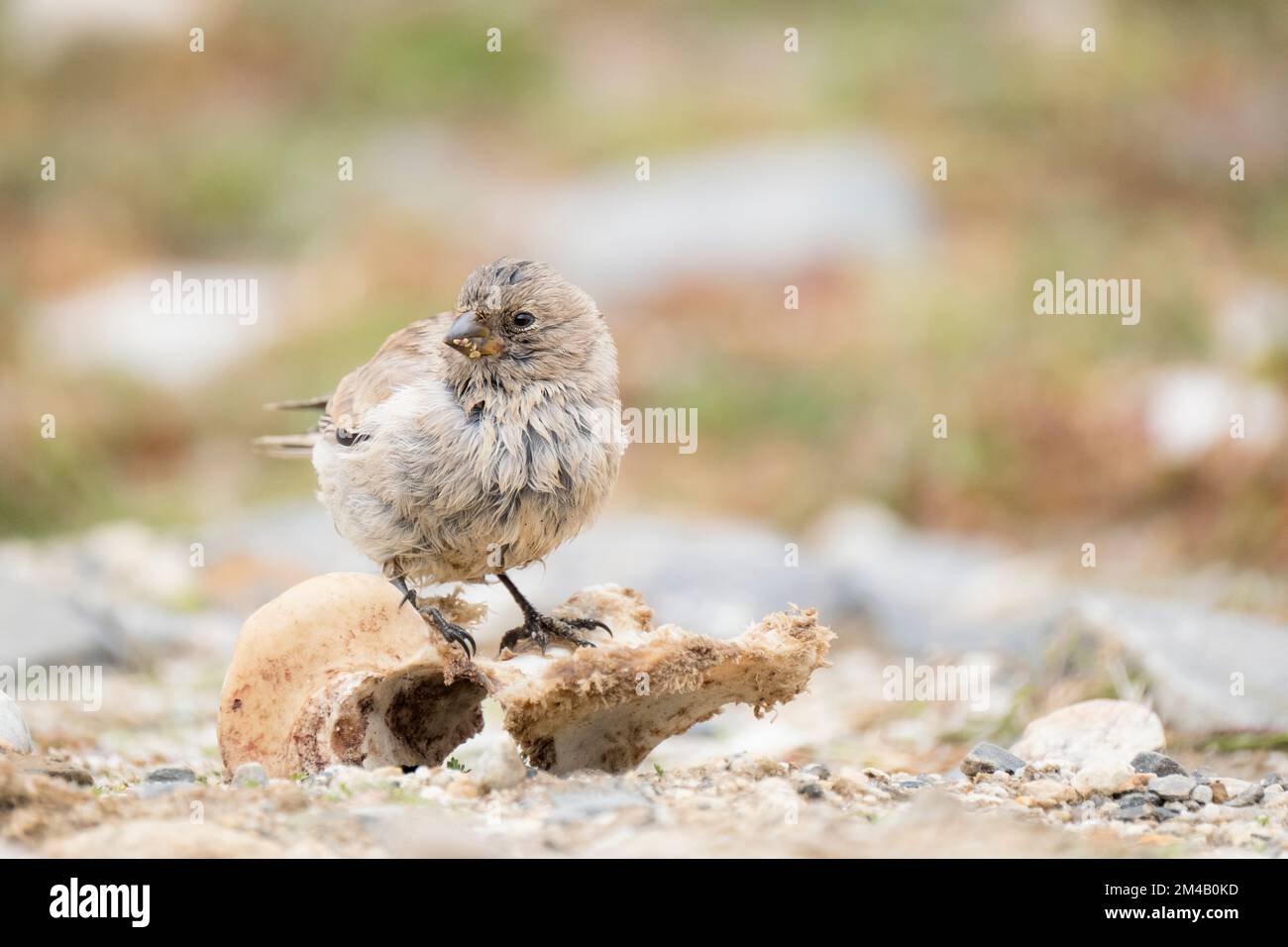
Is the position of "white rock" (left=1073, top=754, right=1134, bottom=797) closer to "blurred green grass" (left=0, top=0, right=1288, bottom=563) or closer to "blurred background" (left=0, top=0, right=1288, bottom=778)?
"blurred background" (left=0, top=0, right=1288, bottom=778)

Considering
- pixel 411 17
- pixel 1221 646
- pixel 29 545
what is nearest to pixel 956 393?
pixel 1221 646

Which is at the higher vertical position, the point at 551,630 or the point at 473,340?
the point at 473,340

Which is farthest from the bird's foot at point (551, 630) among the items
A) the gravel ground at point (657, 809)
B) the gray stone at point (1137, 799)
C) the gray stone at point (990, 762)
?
the gray stone at point (1137, 799)

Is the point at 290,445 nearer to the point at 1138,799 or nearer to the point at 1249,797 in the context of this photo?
the point at 1138,799

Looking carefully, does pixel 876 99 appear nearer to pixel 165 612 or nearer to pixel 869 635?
pixel 869 635

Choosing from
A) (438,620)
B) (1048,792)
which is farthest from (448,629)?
(1048,792)

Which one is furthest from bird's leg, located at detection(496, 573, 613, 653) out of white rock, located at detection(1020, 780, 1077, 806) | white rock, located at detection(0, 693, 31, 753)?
white rock, located at detection(0, 693, 31, 753)
